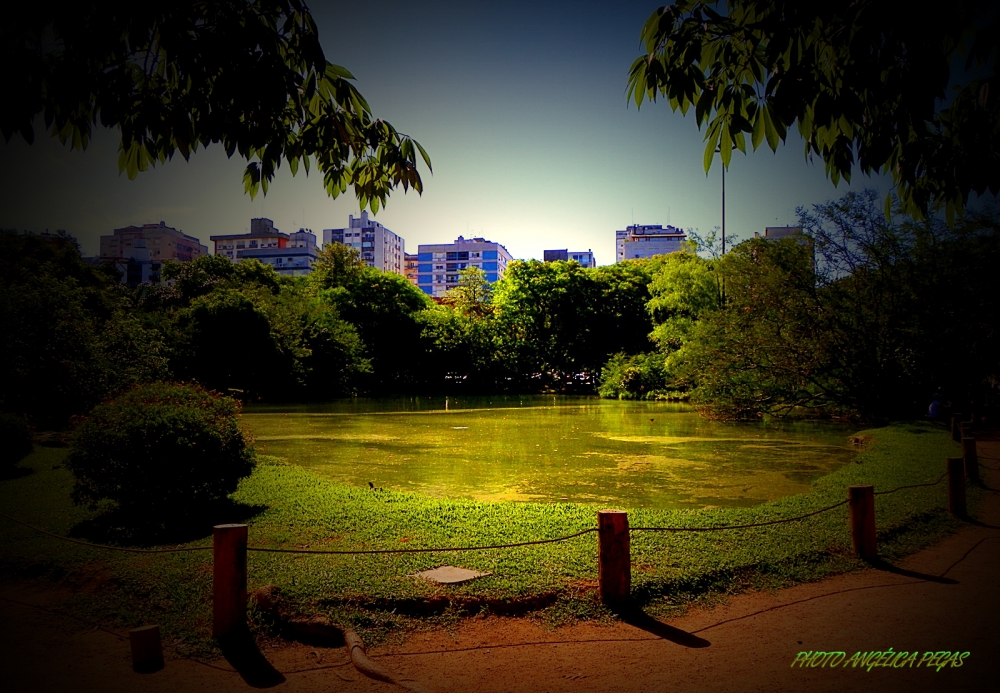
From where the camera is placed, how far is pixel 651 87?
3426 millimetres

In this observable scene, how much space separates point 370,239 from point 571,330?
84.5m

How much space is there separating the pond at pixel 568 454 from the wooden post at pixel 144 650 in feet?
20.6

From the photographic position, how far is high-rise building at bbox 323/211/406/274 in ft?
393

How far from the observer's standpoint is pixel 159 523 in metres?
7.81

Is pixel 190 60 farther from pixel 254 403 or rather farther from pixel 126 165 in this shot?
pixel 254 403

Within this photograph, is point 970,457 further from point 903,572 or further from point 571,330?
point 571,330

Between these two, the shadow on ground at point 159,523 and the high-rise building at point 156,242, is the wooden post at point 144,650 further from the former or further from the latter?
the high-rise building at point 156,242

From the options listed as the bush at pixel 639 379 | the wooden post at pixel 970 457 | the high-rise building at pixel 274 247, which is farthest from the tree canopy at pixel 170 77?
the high-rise building at pixel 274 247

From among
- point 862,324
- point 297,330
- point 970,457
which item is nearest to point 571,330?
Result: point 297,330

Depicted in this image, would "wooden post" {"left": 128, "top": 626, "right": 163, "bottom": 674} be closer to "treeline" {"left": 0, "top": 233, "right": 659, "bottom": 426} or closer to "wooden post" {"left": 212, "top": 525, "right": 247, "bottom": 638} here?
"wooden post" {"left": 212, "top": 525, "right": 247, "bottom": 638}

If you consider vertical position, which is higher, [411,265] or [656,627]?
[411,265]

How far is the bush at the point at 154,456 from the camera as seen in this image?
7.86 meters

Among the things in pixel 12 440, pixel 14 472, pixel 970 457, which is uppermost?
pixel 12 440

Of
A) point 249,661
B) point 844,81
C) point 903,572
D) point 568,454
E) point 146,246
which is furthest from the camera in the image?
point 146,246
